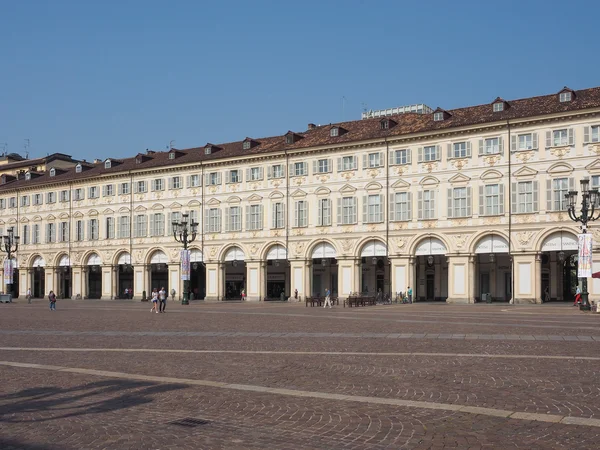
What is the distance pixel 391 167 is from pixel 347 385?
143ft

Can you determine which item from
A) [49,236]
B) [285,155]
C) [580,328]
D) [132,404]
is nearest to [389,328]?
[580,328]

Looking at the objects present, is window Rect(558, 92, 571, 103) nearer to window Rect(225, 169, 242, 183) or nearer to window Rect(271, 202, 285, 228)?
window Rect(271, 202, 285, 228)

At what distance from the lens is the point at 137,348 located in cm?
1836

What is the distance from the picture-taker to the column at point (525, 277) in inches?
1923

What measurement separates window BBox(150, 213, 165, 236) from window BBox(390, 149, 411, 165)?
22.9m

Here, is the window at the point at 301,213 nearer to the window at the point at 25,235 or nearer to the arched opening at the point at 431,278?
the arched opening at the point at 431,278

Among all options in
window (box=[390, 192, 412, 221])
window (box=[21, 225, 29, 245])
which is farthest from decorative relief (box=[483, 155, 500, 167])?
window (box=[21, 225, 29, 245])

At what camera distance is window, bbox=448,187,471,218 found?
51250 millimetres

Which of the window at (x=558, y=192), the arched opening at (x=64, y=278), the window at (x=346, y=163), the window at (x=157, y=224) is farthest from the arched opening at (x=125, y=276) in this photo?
the window at (x=558, y=192)

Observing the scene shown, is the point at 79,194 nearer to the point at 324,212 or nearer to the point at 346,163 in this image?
the point at 324,212

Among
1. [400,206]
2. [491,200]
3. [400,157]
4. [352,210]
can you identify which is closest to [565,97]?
[491,200]

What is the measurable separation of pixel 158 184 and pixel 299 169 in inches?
599

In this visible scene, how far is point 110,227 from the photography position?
2763 inches

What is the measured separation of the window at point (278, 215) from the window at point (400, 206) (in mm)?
9581
